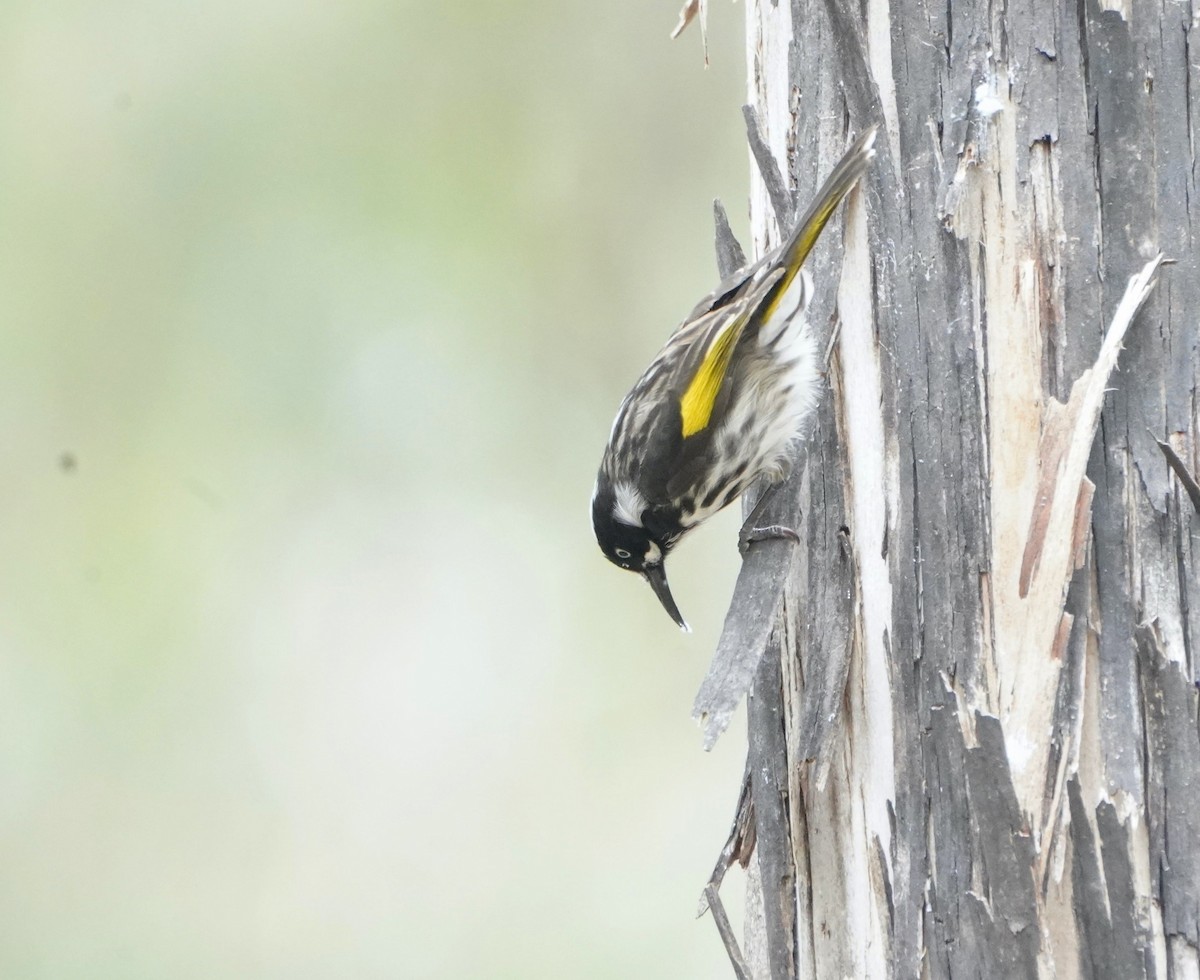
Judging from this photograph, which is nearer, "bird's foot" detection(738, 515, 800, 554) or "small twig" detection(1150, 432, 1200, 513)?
"small twig" detection(1150, 432, 1200, 513)

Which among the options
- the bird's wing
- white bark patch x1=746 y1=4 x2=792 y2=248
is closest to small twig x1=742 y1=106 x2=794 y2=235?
white bark patch x1=746 y1=4 x2=792 y2=248

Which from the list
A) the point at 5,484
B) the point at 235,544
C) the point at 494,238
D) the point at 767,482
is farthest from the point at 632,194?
the point at 767,482

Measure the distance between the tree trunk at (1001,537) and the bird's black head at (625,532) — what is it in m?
1.20

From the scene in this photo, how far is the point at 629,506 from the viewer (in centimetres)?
384

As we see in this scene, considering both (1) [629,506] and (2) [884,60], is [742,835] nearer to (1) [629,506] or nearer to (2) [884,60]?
(1) [629,506]

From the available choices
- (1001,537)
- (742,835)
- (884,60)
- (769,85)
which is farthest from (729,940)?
(769,85)

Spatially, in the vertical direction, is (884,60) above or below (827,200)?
above

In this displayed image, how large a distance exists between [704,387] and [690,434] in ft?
0.48

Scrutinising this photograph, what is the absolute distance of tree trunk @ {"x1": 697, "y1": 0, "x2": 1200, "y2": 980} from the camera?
6.61 ft

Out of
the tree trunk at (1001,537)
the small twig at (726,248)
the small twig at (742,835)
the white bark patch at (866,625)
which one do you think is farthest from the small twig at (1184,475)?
the small twig at (726,248)

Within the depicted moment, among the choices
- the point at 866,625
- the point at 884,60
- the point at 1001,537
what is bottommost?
the point at 866,625

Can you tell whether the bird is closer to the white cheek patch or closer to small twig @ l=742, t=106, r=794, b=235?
the white cheek patch

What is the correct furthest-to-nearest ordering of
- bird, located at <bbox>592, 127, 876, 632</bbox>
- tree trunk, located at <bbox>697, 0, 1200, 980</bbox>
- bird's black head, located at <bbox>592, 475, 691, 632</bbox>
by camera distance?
1. bird's black head, located at <bbox>592, 475, 691, 632</bbox>
2. bird, located at <bbox>592, 127, 876, 632</bbox>
3. tree trunk, located at <bbox>697, 0, 1200, 980</bbox>

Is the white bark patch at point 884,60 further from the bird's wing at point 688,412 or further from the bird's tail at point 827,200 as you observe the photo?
the bird's wing at point 688,412
